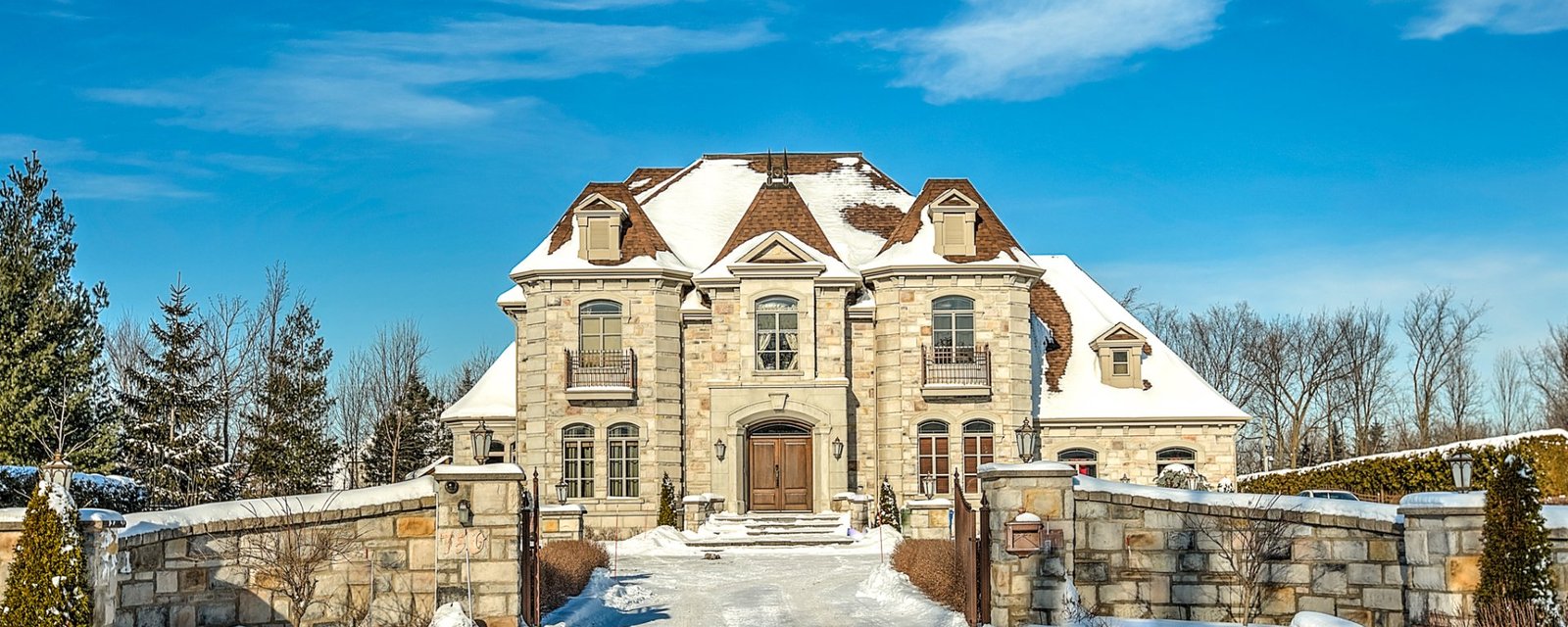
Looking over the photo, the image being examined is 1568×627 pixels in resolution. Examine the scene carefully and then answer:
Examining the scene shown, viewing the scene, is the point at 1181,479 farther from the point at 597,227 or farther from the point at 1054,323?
the point at 597,227

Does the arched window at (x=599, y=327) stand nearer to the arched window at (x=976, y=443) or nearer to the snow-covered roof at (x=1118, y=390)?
the arched window at (x=976, y=443)

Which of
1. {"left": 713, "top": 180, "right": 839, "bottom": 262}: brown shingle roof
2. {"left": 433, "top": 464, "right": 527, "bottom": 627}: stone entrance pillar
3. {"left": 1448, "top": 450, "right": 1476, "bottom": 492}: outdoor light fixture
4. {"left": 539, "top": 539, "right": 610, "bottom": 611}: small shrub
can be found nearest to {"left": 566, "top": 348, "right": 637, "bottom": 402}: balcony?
{"left": 713, "top": 180, "right": 839, "bottom": 262}: brown shingle roof

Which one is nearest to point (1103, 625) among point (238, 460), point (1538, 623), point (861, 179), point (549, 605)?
point (1538, 623)

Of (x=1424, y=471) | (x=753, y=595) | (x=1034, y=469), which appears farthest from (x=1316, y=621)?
(x=1424, y=471)

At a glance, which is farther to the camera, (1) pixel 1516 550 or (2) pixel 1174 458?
(2) pixel 1174 458

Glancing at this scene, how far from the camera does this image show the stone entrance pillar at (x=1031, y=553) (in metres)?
14.9

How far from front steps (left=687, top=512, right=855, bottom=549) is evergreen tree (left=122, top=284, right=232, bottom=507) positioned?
12.4 m

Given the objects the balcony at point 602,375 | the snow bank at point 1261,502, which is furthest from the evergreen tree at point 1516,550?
the balcony at point 602,375

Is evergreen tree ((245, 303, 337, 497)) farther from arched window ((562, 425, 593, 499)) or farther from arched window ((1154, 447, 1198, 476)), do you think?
arched window ((1154, 447, 1198, 476))

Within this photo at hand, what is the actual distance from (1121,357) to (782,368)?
8.39 metres

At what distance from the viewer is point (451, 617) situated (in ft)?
47.4

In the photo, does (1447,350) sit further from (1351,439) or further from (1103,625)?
(1103,625)

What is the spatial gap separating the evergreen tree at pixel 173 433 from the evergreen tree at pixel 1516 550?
28.9 meters

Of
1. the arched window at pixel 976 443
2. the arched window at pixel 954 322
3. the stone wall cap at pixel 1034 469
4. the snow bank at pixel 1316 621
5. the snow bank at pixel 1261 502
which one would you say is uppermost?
the arched window at pixel 954 322
